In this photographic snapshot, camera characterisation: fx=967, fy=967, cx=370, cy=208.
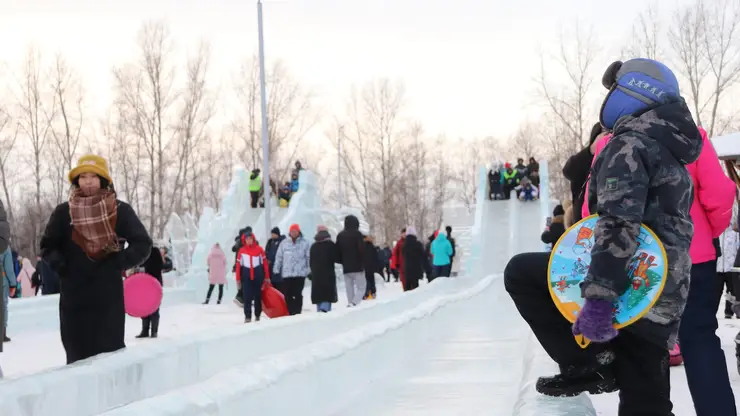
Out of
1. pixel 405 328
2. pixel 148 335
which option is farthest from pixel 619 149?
pixel 148 335

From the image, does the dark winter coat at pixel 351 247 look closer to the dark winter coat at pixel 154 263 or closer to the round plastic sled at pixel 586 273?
the dark winter coat at pixel 154 263

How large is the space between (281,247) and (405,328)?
6522 mm

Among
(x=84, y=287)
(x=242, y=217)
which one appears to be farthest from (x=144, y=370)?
(x=242, y=217)

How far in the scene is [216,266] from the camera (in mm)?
20812

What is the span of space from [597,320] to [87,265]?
3.33m

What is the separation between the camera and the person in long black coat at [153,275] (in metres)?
11.9

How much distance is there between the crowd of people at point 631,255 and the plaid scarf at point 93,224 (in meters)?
2.73

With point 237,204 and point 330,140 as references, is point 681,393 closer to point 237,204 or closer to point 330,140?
point 237,204

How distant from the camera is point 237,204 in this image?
1126 inches

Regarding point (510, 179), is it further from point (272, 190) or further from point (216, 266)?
point (216, 266)

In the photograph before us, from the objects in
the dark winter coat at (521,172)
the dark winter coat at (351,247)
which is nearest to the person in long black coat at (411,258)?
the dark winter coat at (351,247)

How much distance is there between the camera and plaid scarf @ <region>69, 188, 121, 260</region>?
541cm

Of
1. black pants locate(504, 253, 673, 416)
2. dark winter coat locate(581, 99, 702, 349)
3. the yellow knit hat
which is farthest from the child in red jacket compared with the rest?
dark winter coat locate(581, 99, 702, 349)

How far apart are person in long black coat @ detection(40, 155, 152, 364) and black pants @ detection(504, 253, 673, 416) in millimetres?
2651
